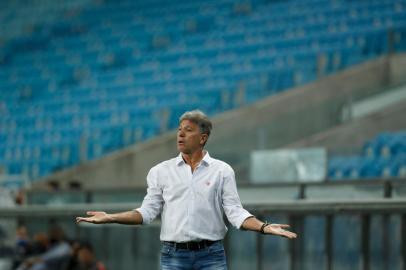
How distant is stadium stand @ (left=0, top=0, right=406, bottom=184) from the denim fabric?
13091 millimetres

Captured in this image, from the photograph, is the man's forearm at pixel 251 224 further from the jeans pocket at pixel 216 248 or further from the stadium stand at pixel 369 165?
the stadium stand at pixel 369 165

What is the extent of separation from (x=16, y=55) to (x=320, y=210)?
2198 centimetres

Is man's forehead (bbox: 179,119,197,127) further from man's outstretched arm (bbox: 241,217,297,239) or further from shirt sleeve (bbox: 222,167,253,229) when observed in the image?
man's outstretched arm (bbox: 241,217,297,239)

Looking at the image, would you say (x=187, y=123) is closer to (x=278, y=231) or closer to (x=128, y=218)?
(x=128, y=218)

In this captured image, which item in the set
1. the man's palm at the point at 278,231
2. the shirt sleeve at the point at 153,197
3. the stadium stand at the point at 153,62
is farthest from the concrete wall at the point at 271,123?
the man's palm at the point at 278,231

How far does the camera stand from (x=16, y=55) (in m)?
31.9

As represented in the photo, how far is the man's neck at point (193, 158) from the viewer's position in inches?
262

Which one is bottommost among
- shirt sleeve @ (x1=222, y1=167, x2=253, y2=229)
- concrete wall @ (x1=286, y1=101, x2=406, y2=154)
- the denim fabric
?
the denim fabric

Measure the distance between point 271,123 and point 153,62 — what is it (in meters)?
9.04

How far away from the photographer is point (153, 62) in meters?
26.5

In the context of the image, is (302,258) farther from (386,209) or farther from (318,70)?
(318,70)

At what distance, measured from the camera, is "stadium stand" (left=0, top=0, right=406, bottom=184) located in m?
20.8

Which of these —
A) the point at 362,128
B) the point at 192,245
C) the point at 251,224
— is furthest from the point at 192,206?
the point at 362,128

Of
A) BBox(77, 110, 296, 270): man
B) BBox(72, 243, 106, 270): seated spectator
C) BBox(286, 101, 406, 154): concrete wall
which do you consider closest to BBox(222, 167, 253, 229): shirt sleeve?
BBox(77, 110, 296, 270): man
